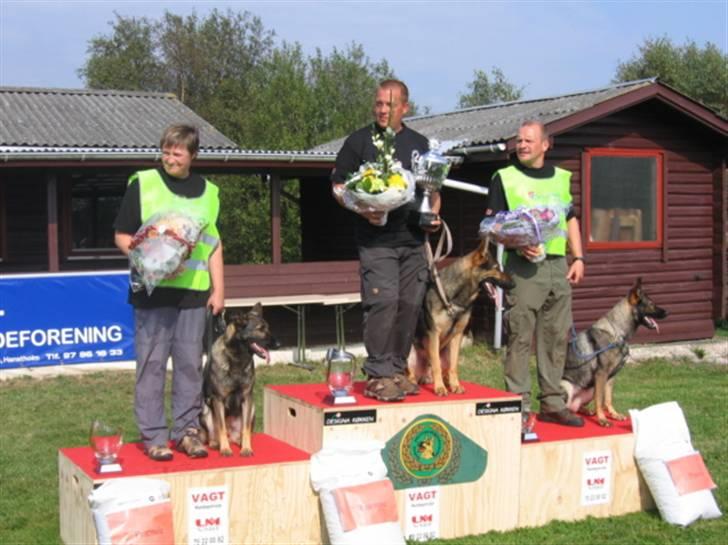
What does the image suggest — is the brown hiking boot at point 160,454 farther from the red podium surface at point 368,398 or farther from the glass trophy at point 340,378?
the glass trophy at point 340,378

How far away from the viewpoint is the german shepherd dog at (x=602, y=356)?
6.20 meters

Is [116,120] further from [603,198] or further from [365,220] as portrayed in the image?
[365,220]

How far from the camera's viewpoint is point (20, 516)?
5.64 metres

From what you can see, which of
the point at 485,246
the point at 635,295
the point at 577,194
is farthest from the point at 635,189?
the point at 485,246

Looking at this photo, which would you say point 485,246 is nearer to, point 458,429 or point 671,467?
point 458,429

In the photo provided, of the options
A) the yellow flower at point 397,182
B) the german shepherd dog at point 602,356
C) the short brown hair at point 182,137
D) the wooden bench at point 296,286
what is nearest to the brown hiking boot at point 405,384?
the yellow flower at point 397,182

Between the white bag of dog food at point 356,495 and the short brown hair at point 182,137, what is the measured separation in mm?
1619

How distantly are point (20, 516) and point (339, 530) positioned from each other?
81.4 inches

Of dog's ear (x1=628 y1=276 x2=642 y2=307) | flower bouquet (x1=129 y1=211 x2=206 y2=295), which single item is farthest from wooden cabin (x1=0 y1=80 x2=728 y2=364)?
flower bouquet (x1=129 y1=211 x2=206 y2=295)

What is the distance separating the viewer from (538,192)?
575cm

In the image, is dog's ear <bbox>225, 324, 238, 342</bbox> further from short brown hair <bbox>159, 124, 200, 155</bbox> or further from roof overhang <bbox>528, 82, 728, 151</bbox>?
roof overhang <bbox>528, 82, 728, 151</bbox>

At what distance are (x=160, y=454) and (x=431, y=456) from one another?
4.59 ft

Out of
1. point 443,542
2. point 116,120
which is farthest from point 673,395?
point 116,120

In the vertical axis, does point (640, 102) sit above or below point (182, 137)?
above
